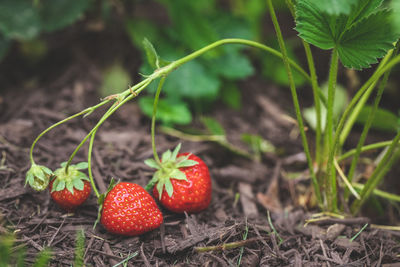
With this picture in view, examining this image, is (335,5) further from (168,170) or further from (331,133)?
(168,170)

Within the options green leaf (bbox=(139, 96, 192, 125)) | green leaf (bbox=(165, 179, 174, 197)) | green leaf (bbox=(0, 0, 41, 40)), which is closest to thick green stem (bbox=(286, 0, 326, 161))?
green leaf (bbox=(165, 179, 174, 197))

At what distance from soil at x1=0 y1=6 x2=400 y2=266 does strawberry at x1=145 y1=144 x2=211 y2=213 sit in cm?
5

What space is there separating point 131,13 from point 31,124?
78 cm

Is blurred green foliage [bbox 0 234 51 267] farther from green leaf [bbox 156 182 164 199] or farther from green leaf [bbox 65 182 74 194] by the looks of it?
green leaf [bbox 156 182 164 199]

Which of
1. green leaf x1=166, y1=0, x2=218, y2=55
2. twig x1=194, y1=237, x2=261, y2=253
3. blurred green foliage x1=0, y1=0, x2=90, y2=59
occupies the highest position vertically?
green leaf x1=166, y1=0, x2=218, y2=55

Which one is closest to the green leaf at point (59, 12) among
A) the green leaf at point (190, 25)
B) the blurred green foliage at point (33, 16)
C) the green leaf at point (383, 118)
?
the blurred green foliage at point (33, 16)

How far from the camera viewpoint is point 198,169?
1205 mm

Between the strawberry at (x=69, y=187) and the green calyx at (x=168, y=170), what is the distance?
0.20 m

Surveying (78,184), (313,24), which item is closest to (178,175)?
(78,184)

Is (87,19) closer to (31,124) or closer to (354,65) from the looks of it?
(31,124)

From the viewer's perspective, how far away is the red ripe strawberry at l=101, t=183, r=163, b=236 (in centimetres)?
107

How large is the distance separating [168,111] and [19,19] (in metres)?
0.80

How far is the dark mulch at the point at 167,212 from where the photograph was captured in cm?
108

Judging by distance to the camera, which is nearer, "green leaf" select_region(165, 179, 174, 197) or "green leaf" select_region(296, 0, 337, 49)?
"green leaf" select_region(296, 0, 337, 49)
